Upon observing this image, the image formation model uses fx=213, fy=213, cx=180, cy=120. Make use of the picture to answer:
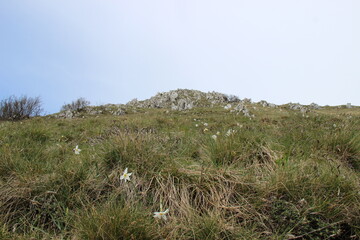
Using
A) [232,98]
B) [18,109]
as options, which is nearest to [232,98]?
[232,98]

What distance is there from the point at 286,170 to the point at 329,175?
465 mm

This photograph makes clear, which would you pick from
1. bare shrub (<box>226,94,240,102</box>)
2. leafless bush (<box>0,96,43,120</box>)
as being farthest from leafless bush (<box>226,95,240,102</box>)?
leafless bush (<box>0,96,43,120</box>)

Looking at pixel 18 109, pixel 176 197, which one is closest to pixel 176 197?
pixel 176 197

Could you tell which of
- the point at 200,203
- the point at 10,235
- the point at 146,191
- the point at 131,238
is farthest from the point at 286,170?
the point at 10,235

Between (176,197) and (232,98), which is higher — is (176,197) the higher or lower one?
the lower one

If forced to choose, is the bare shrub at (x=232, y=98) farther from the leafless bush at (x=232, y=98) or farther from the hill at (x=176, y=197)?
the hill at (x=176, y=197)

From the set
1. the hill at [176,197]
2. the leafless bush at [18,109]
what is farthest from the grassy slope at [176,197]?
the leafless bush at [18,109]

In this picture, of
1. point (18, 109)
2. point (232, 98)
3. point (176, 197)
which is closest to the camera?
point (176, 197)

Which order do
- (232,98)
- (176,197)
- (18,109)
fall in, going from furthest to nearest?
1. (232,98)
2. (18,109)
3. (176,197)

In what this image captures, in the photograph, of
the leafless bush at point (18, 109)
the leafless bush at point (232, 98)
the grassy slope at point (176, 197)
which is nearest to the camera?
the grassy slope at point (176, 197)

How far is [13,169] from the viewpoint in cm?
293

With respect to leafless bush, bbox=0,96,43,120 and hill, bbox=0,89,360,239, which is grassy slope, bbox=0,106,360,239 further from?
leafless bush, bbox=0,96,43,120

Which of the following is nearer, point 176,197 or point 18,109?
point 176,197

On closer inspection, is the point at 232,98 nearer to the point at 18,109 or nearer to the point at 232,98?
the point at 232,98
